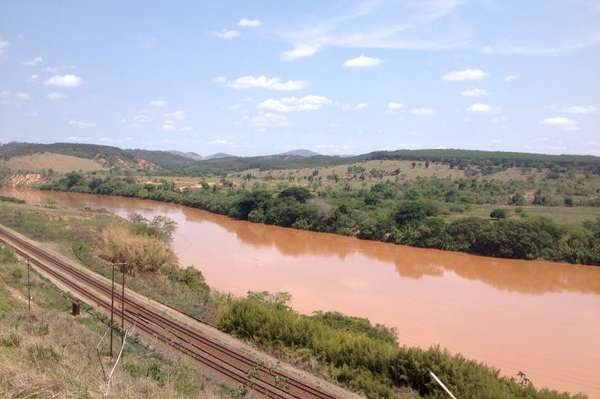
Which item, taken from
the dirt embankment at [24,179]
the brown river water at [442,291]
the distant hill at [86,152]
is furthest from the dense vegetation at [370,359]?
the distant hill at [86,152]

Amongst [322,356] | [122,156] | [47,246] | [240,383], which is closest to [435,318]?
[322,356]

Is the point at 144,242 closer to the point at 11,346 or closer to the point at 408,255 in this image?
the point at 11,346

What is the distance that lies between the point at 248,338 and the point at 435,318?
11.1 metres

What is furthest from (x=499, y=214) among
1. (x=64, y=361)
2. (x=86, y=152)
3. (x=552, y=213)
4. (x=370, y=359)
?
(x=86, y=152)

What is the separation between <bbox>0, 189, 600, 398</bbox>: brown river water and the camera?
20.4m

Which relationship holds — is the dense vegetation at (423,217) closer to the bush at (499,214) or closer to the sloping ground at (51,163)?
the bush at (499,214)

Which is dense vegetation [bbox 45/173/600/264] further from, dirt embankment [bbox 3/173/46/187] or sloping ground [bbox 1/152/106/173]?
sloping ground [bbox 1/152/106/173]

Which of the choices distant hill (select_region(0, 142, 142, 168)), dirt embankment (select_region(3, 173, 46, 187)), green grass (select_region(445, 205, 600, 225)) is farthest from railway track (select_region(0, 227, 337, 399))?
distant hill (select_region(0, 142, 142, 168))

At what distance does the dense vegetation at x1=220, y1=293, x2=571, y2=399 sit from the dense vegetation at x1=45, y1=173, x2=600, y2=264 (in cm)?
2533

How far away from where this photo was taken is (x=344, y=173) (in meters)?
106

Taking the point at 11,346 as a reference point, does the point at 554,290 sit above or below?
below

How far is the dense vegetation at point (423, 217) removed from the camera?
38.9 meters

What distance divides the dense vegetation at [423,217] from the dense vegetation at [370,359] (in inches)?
997

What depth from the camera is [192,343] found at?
15.5 metres
